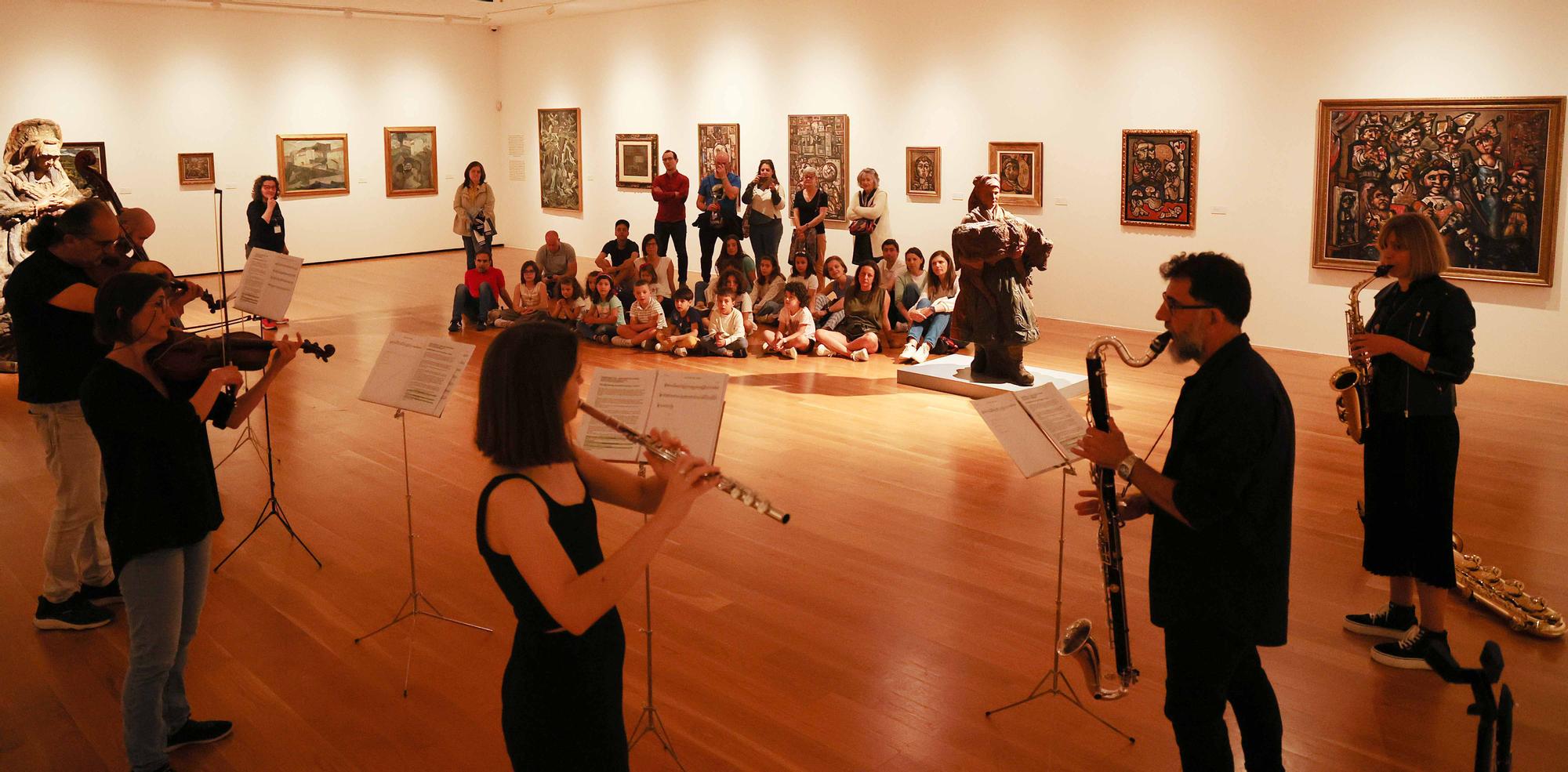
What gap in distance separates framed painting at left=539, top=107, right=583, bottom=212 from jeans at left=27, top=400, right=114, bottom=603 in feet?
52.1

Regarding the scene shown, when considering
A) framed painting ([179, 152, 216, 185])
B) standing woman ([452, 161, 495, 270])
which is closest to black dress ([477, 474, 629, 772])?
standing woman ([452, 161, 495, 270])

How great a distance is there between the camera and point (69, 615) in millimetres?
5391

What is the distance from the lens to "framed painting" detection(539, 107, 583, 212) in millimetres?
20766

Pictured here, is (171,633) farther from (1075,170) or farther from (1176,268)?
(1075,170)

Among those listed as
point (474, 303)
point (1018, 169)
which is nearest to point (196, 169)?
point (474, 303)

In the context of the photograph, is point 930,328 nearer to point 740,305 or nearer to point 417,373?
point 740,305

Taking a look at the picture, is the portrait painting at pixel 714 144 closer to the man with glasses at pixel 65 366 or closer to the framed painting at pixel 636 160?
the framed painting at pixel 636 160

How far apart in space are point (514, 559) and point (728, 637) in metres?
2.75

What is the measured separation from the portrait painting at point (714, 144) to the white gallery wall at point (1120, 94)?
160 mm

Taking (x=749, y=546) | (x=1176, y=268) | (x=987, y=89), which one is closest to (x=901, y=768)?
(x=1176, y=268)

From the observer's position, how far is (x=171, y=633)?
12.7 feet

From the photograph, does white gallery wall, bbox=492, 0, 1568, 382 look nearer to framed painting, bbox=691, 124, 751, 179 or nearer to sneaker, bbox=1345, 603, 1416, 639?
framed painting, bbox=691, 124, 751, 179

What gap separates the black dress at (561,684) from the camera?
2.72 metres

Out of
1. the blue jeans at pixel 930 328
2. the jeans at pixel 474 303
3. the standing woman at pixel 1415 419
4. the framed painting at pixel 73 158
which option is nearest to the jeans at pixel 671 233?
the jeans at pixel 474 303
